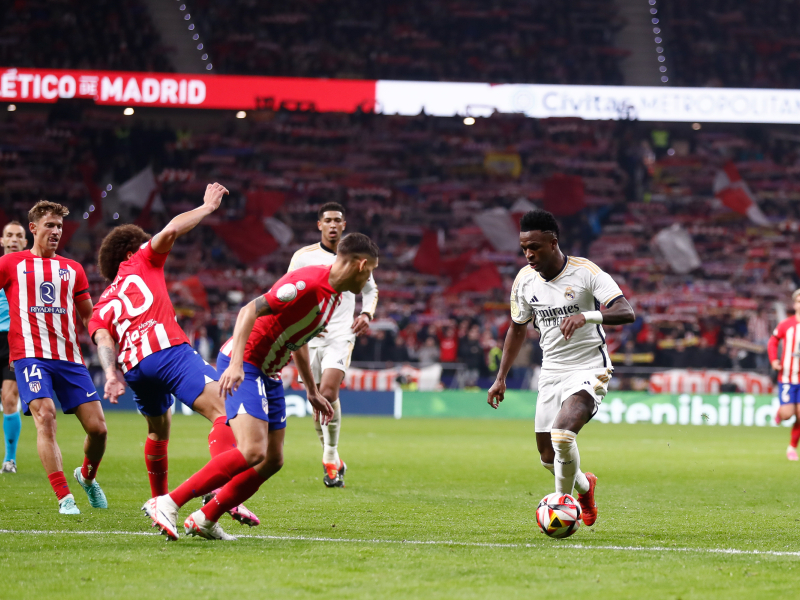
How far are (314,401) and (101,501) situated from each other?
249 centimetres

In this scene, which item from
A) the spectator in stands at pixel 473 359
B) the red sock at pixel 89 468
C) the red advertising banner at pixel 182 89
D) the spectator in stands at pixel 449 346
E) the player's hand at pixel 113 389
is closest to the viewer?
the player's hand at pixel 113 389

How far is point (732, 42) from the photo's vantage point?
34.8 m

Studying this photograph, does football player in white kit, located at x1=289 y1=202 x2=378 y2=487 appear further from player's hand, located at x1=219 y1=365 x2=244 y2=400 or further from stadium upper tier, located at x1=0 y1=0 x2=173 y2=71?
stadium upper tier, located at x1=0 y1=0 x2=173 y2=71

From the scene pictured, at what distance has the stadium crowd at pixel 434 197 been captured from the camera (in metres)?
28.4

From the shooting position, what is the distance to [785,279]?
29094 millimetres

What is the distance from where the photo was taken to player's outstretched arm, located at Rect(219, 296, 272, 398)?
5.36m

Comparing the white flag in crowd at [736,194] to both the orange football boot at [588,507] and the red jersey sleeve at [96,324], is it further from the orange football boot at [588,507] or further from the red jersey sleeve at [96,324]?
the red jersey sleeve at [96,324]

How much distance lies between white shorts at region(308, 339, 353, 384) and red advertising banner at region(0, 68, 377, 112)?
22.9 m

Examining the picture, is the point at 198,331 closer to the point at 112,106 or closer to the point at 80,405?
the point at 112,106

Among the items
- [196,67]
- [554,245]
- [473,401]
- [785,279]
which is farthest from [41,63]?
[554,245]

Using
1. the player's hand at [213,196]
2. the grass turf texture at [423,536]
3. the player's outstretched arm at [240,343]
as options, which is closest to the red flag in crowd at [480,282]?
the grass turf texture at [423,536]

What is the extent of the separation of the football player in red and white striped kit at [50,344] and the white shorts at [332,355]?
9.77ft

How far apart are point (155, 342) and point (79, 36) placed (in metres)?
29.5

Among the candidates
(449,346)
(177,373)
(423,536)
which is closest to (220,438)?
(177,373)
